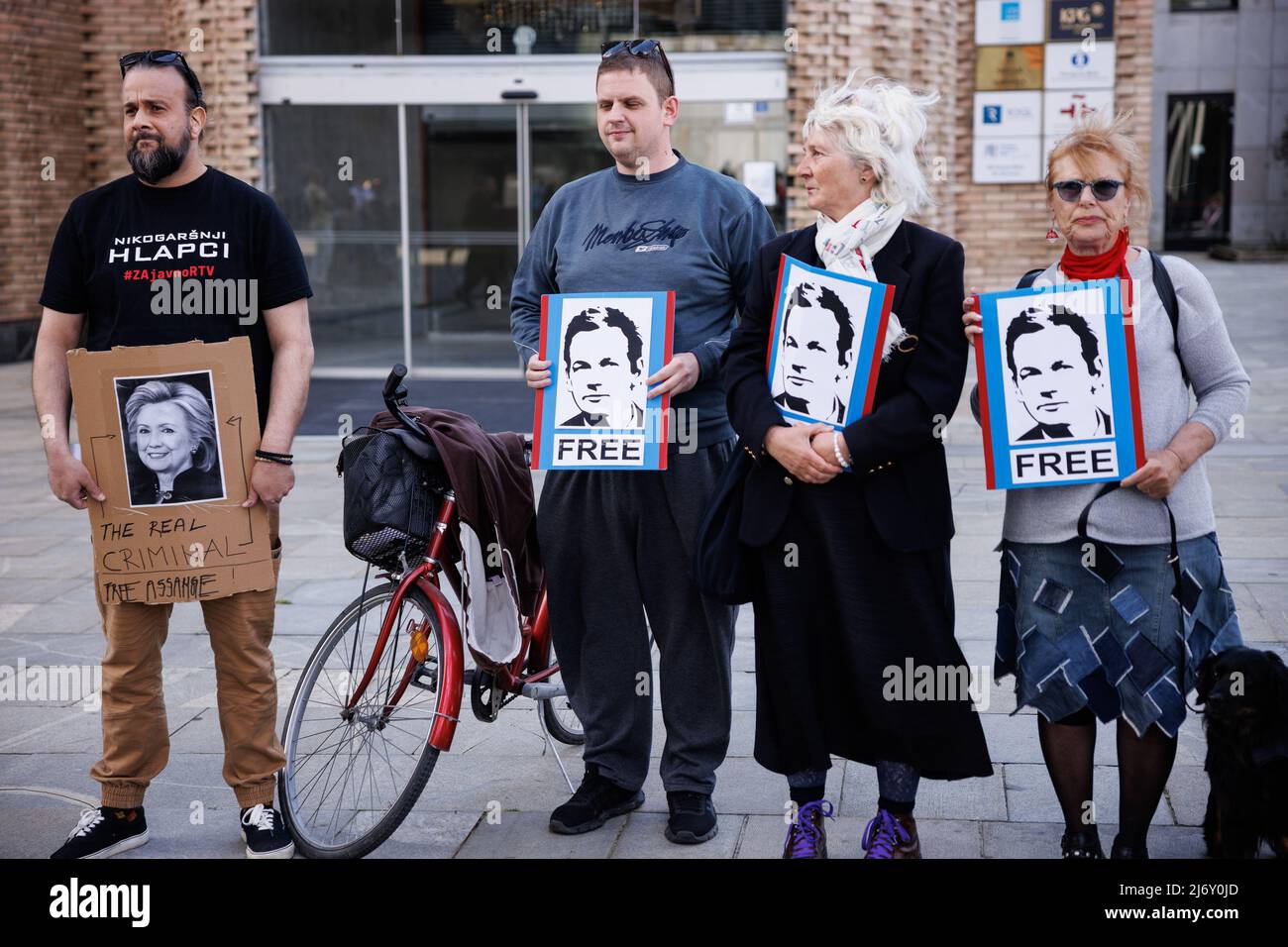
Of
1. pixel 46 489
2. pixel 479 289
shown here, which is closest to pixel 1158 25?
pixel 479 289

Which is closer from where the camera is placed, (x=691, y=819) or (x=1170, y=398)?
(x=1170, y=398)

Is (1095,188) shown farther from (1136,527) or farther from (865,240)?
(1136,527)

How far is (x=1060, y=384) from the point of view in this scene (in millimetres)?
3383

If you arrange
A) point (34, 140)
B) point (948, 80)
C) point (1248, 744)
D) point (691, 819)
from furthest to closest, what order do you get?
point (34, 140), point (948, 80), point (691, 819), point (1248, 744)

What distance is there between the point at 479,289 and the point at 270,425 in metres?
10.4

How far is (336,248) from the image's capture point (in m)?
13.9

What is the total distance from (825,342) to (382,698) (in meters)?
1.55

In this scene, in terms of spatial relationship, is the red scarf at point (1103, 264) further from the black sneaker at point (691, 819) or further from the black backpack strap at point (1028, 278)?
the black sneaker at point (691, 819)

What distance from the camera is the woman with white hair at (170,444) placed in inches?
145

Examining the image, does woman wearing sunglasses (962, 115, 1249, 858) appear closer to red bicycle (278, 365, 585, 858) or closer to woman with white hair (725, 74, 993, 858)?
woman with white hair (725, 74, 993, 858)

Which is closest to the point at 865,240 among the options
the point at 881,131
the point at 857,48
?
the point at 881,131

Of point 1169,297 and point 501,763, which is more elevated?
point 1169,297

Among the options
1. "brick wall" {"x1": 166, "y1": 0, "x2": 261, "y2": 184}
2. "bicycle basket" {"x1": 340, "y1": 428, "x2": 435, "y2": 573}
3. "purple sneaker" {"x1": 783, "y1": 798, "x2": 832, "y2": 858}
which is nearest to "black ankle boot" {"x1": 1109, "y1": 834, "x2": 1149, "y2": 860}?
"purple sneaker" {"x1": 783, "y1": 798, "x2": 832, "y2": 858}

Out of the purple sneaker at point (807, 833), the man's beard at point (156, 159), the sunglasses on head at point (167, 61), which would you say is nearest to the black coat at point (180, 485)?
the man's beard at point (156, 159)
